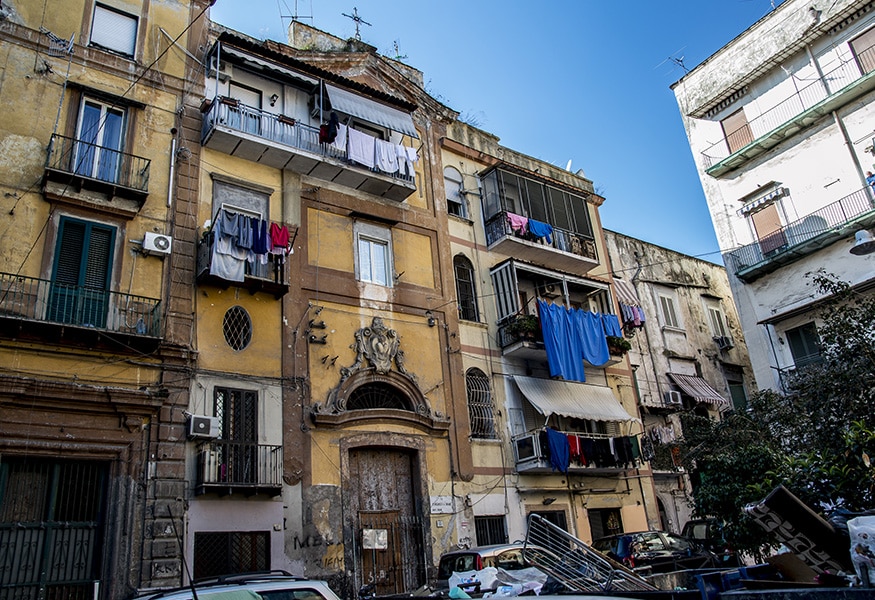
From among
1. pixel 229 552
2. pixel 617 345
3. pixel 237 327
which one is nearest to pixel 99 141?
pixel 237 327

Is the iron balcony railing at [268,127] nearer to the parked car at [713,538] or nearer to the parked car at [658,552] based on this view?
the parked car at [658,552]

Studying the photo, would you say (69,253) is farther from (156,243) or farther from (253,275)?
(253,275)

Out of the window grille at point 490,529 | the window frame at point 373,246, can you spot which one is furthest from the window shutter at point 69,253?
the window grille at point 490,529

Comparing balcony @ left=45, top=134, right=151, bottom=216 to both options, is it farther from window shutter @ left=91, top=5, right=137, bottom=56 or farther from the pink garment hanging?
window shutter @ left=91, top=5, right=137, bottom=56

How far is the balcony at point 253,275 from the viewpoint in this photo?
1526 centimetres

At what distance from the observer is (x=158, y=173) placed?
15.8 m

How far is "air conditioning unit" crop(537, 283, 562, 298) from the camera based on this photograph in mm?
23062

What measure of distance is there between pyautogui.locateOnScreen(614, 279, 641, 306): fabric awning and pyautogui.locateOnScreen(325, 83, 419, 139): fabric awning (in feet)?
34.7

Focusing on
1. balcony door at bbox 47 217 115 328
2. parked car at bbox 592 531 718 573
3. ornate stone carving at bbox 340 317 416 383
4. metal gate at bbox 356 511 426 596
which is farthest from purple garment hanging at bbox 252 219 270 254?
parked car at bbox 592 531 718 573

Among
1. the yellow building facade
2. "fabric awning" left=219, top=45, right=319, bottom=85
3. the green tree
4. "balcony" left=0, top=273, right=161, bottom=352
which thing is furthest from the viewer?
"fabric awning" left=219, top=45, right=319, bottom=85

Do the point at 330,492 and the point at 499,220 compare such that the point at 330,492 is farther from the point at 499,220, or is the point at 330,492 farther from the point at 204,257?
the point at 499,220

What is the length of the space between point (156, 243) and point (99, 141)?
114 inches

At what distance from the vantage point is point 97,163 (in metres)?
15.0

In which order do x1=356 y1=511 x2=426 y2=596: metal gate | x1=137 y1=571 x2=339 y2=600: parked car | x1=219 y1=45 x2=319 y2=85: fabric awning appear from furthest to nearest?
1. x1=219 y1=45 x2=319 y2=85: fabric awning
2. x1=356 y1=511 x2=426 y2=596: metal gate
3. x1=137 y1=571 x2=339 y2=600: parked car
